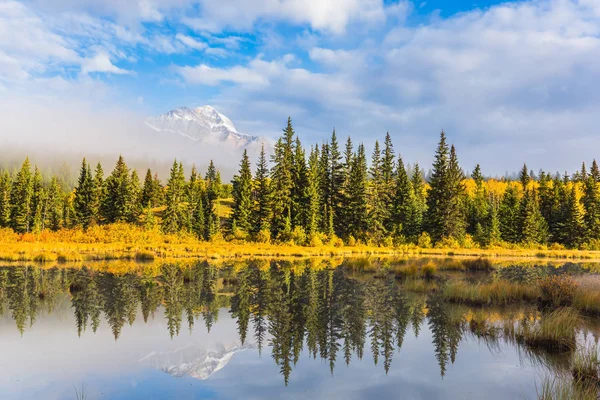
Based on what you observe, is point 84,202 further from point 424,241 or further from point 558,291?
point 558,291

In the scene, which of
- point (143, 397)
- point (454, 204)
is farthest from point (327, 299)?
point (454, 204)

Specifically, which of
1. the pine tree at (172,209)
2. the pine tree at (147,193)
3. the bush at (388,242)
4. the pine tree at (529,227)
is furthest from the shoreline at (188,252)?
the pine tree at (147,193)

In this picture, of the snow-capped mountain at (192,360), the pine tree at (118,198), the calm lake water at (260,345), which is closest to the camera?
the calm lake water at (260,345)

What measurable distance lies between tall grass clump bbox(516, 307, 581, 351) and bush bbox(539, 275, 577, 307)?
453 centimetres

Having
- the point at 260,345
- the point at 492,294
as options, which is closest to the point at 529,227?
the point at 492,294

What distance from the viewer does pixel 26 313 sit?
1778 centimetres

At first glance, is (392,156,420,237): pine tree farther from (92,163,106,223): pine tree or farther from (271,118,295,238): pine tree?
(92,163,106,223): pine tree

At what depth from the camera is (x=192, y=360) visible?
1266cm

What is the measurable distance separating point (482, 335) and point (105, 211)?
277 ft

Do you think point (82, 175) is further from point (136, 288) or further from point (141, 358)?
point (141, 358)

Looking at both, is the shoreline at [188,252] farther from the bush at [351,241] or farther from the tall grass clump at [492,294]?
the tall grass clump at [492,294]

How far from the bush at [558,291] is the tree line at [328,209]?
4635cm

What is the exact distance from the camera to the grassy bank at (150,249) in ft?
150

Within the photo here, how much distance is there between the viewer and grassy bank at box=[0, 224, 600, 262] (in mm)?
45625
